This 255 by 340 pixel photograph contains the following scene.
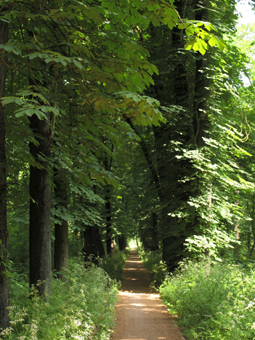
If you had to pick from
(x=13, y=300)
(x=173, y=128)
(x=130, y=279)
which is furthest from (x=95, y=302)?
(x=130, y=279)

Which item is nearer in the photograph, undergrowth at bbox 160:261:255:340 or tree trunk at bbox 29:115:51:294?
undergrowth at bbox 160:261:255:340

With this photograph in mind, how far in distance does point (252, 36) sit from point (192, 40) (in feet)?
79.6

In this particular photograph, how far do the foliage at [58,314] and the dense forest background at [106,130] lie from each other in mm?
341

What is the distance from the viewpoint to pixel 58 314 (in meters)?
5.05

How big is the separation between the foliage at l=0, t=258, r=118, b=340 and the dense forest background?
341 mm

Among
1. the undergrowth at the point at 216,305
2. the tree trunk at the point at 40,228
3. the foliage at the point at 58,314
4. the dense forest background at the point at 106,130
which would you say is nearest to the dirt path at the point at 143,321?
the undergrowth at the point at 216,305

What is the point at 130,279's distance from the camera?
2052 cm

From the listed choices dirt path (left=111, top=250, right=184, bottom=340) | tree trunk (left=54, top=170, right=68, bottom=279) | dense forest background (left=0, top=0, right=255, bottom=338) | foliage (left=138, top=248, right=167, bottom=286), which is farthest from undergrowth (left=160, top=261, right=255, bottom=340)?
foliage (left=138, top=248, right=167, bottom=286)

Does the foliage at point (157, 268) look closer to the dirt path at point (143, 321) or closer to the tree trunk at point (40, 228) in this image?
the dirt path at point (143, 321)

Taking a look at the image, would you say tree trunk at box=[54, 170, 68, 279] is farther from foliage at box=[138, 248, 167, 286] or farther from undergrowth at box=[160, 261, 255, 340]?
foliage at box=[138, 248, 167, 286]

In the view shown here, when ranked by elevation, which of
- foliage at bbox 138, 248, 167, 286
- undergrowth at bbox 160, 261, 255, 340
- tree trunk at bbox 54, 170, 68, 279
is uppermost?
tree trunk at bbox 54, 170, 68, 279

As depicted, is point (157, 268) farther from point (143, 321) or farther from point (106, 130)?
point (106, 130)

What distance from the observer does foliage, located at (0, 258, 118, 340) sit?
4.55 meters

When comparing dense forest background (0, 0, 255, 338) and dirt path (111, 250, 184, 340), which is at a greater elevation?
dense forest background (0, 0, 255, 338)
